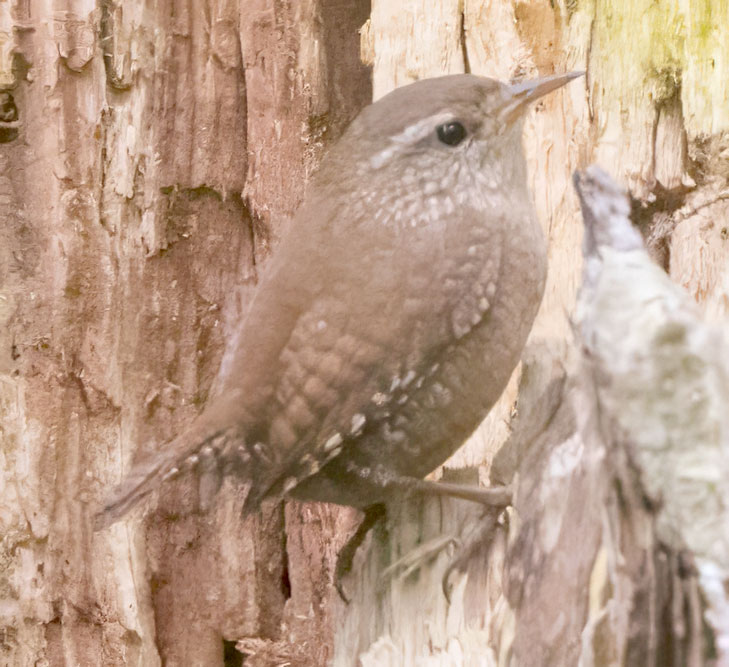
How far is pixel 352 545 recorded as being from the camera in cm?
139

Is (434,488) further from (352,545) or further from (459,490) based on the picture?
(352,545)

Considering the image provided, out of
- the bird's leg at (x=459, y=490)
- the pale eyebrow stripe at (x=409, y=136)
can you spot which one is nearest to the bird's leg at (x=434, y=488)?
the bird's leg at (x=459, y=490)

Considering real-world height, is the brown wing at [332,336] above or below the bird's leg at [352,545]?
above

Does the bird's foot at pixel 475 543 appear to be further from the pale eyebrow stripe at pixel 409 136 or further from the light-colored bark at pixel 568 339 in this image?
the pale eyebrow stripe at pixel 409 136

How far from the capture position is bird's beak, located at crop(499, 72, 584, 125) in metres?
1.29

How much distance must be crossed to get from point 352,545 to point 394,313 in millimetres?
418

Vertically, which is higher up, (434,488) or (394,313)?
(394,313)

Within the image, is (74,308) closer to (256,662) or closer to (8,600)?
(8,600)

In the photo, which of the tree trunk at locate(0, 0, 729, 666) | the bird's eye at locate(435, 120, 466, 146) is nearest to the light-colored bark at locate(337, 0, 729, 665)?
the tree trunk at locate(0, 0, 729, 666)

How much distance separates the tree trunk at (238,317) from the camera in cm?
127

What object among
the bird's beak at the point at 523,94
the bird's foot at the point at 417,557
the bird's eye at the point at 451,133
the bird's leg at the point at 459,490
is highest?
the bird's beak at the point at 523,94

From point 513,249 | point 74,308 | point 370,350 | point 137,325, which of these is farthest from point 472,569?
point 74,308

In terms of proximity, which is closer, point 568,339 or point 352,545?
point 568,339

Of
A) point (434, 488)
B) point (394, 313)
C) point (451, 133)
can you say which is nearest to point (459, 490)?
point (434, 488)
